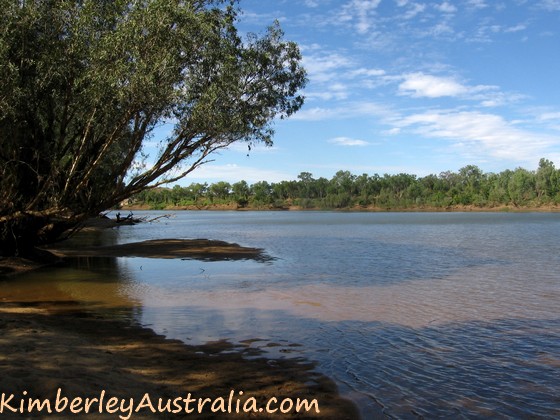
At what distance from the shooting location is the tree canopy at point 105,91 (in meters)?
16.7

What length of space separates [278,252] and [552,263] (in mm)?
17227

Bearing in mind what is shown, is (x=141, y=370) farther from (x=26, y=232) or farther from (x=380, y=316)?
(x=26, y=232)

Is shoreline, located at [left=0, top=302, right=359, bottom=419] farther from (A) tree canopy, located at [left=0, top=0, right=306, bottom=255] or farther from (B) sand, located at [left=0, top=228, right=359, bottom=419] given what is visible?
(A) tree canopy, located at [left=0, top=0, right=306, bottom=255]

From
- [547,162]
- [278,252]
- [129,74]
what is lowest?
[278,252]

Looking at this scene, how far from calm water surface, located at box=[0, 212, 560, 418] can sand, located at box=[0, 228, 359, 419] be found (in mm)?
602

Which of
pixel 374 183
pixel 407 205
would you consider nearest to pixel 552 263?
pixel 407 205

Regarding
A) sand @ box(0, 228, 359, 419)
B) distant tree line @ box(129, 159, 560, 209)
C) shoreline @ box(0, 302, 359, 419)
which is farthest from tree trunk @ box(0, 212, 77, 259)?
distant tree line @ box(129, 159, 560, 209)

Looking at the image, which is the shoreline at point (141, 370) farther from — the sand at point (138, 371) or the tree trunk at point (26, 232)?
the tree trunk at point (26, 232)

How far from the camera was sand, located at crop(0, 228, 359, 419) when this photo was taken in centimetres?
602

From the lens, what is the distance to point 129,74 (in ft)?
55.1

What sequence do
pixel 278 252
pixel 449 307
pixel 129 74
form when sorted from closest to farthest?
pixel 449 307 < pixel 129 74 < pixel 278 252

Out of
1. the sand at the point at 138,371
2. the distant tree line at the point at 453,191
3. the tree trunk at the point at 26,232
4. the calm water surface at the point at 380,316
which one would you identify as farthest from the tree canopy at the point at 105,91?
the distant tree line at the point at 453,191

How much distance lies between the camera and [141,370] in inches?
302

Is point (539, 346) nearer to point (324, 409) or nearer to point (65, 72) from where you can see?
point (324, 409)
